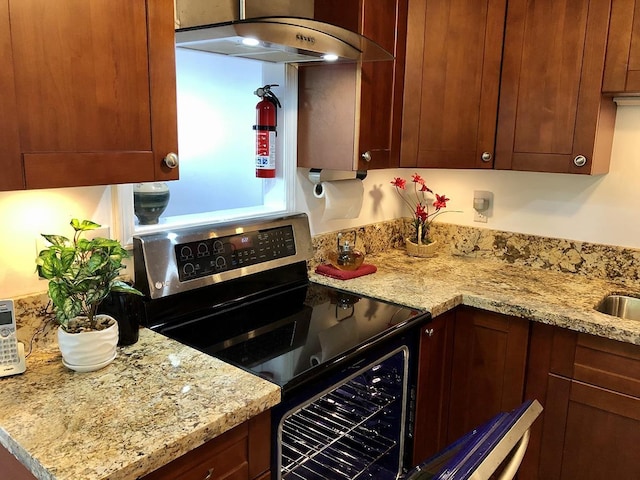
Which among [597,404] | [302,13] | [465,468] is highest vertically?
[302,13]

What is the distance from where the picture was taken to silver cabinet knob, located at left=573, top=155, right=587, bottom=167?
199cm

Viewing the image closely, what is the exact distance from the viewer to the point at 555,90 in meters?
2.01

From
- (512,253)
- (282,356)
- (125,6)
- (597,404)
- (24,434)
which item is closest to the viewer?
(24,434)

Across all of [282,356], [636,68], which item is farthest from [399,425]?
[636,68]

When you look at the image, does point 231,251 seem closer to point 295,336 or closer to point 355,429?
point 295,336

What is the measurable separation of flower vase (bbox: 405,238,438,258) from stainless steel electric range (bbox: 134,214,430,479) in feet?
2.08

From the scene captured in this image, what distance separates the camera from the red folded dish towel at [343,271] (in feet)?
7.21

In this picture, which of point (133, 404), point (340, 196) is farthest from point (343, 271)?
point (133, 404)

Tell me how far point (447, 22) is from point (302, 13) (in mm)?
587

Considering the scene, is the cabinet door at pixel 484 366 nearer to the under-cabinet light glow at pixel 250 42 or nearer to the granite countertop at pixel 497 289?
the granite countertop at pixel 497 289

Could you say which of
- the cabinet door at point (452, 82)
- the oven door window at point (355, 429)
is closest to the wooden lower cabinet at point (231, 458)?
the oven door window at point (355, 429)

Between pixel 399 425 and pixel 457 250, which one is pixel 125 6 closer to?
pixel 399 425

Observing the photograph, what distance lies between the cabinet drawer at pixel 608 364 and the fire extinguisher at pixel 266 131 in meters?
1.28

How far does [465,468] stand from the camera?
0.80 meters
